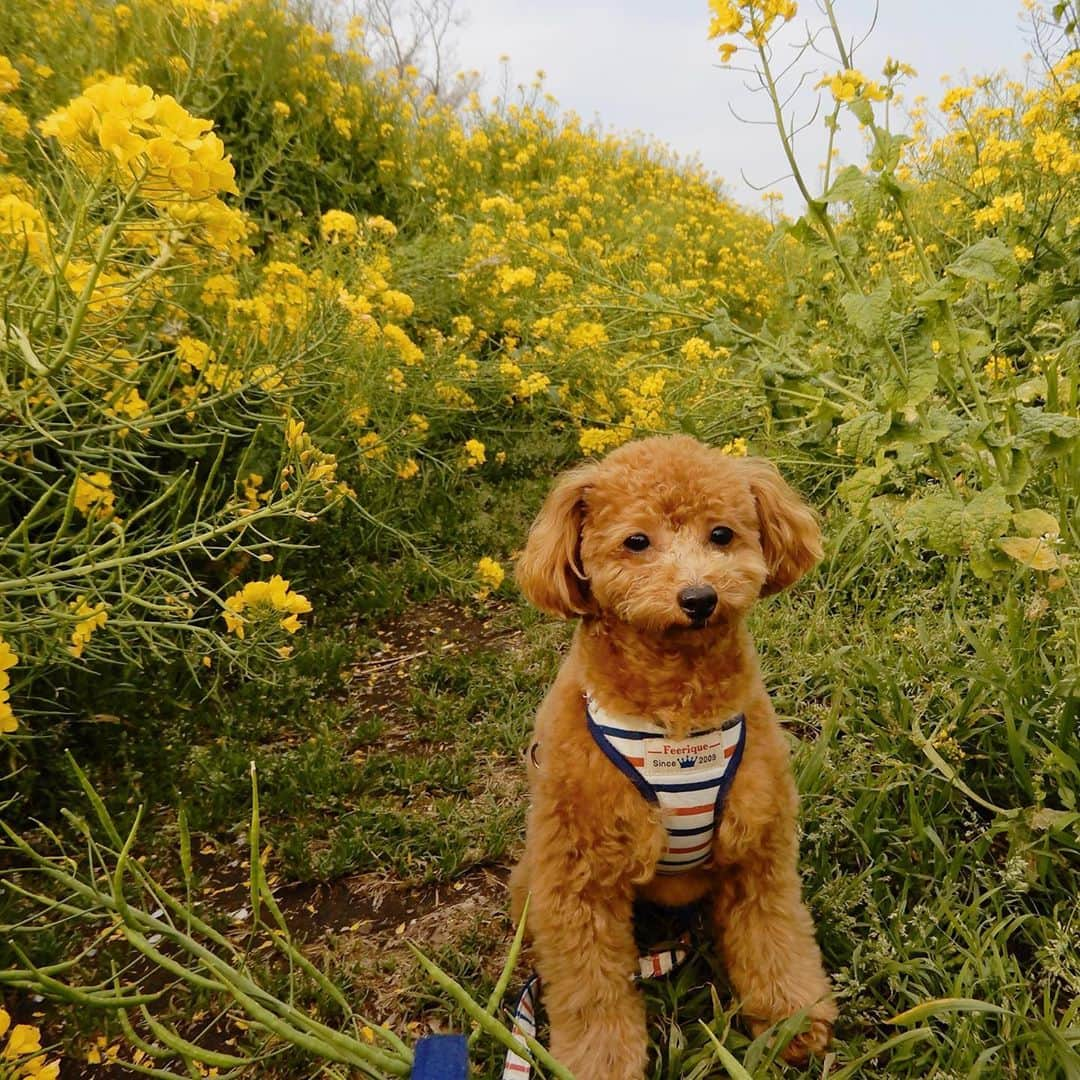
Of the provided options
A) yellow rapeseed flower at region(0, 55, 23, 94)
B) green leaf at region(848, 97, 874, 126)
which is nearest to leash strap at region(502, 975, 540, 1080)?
green leaf at region(848, 97, 874, 126)

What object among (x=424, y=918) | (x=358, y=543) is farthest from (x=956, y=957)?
(x=358, y=543)

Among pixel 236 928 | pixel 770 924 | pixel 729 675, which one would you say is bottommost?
pixel 236 928

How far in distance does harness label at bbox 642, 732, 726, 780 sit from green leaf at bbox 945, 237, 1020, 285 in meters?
1.17

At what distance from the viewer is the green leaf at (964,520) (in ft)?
5.58

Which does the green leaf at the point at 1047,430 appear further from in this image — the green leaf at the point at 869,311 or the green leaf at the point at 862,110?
the green leaf at the point at 862,110

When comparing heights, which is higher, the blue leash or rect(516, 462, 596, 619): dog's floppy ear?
rect(516, 462, 596, 619): dog's floppy ear

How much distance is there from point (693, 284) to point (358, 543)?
2842 millimetres

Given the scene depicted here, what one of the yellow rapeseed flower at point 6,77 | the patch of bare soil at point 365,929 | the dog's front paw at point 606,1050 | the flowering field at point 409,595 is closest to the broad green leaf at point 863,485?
the flowering field at point 409,595

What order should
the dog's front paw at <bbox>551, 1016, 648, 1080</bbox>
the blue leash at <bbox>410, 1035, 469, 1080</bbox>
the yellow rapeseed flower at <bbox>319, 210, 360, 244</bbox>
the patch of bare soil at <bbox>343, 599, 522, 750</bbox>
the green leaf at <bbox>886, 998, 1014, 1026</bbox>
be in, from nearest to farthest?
1. the blue leash at <bbox>410, 1035, 469, 1080</bbox>
2. the green leaf at <bbox>886, 998, 1014, 1026</bbox>
3. the dog's front paw at <bbox>551, 1016, 648, 1080</bbox>
4. the patch of bare soil at <bbox>343, 599, 522, 750</bbox>
5. the yellow rapeseed flower at <bbox>319, 210, 360, 244</bbox>

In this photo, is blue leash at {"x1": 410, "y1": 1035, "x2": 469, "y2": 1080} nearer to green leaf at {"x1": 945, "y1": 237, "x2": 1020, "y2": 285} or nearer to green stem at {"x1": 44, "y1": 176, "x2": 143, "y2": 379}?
green stem at {"x1": 44, "y1": 176, "x2": 143, "y2": 379}

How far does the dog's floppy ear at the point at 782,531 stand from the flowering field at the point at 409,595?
0.20m

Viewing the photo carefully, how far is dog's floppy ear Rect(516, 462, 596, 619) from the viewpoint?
1798 millimetres

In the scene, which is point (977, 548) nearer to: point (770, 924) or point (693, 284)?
point (770, 924)

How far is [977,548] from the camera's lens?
1729 millimetres
